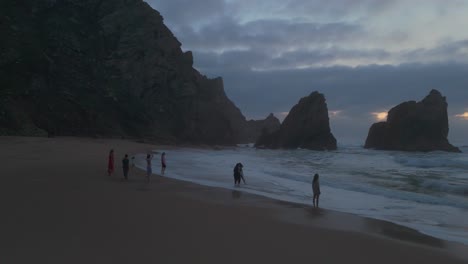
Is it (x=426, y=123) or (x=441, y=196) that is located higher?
(x=426, y=123)

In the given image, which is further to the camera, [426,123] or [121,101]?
[426,123]

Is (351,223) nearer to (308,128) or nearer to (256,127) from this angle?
(308,128)

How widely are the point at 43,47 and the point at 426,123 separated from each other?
7061 centimetres

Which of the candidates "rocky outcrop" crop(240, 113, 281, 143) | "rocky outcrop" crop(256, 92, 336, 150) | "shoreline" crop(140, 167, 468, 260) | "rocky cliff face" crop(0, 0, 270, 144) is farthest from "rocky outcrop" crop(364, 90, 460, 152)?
"shoreline" crop(140, 167, 468, 260)

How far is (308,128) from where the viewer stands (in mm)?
93250

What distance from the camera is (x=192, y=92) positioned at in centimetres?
7225

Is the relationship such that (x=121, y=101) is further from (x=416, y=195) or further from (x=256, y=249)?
(x=256, y=249)

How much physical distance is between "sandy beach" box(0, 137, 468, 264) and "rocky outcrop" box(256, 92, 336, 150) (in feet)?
257

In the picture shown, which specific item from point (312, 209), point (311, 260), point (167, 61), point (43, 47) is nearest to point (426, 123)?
point (167, 61)

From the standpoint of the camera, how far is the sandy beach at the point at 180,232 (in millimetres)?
6395

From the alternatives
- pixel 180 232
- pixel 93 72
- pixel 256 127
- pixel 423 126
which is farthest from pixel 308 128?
pixel 180 232

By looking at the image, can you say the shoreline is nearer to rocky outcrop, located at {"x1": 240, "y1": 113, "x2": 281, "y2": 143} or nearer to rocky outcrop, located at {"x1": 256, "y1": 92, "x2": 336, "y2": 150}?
rocky outcrop, located at {"x1": 256, "y1": 92, "x2": 336, "y2": 150}

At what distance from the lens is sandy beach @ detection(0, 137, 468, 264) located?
21.0 ft

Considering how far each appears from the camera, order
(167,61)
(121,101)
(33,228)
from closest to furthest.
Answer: (33,228) → (121,101) → (167,61)
